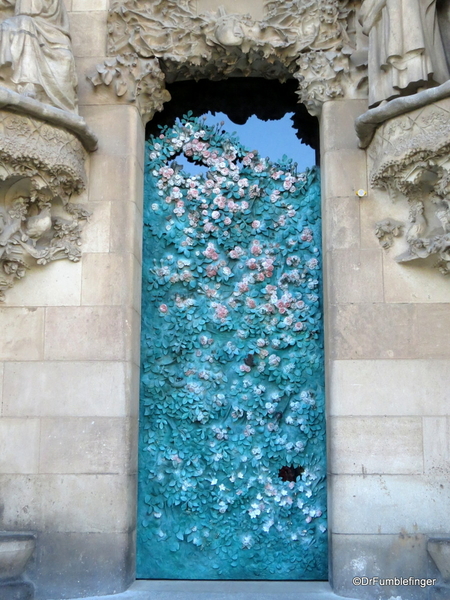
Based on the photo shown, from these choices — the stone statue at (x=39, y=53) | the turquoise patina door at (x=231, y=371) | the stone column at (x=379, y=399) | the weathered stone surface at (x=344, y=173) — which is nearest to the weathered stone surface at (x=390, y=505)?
the stone column at (x=379, y=399)

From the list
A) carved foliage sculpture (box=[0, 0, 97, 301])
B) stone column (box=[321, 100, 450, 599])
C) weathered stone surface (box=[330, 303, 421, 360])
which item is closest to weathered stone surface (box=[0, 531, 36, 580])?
carved foliage sculpture (box=[0, 0, 97, 301])

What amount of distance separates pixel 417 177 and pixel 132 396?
2903mm

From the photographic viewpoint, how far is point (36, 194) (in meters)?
5.90

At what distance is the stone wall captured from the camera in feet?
18.3

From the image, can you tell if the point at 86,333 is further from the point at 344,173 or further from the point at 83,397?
the point at 344,173

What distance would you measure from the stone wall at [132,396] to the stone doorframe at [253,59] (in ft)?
0.15

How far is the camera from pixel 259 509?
610 cm

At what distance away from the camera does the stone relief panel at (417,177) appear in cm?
543

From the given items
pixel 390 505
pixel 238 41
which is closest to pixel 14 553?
pixel 390 505

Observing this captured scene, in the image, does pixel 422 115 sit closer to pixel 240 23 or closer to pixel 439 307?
pixel 439 307

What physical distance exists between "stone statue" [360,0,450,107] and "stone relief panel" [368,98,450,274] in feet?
0.92

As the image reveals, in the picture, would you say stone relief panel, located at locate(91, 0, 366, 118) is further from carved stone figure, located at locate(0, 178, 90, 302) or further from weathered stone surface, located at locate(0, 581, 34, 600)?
weathered stone surface, located at locate(0, 581, 34, 600)

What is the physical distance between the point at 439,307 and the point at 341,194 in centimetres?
126

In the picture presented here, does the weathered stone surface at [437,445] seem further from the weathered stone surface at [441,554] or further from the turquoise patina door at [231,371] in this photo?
the turquoise patina door at [231,371]
